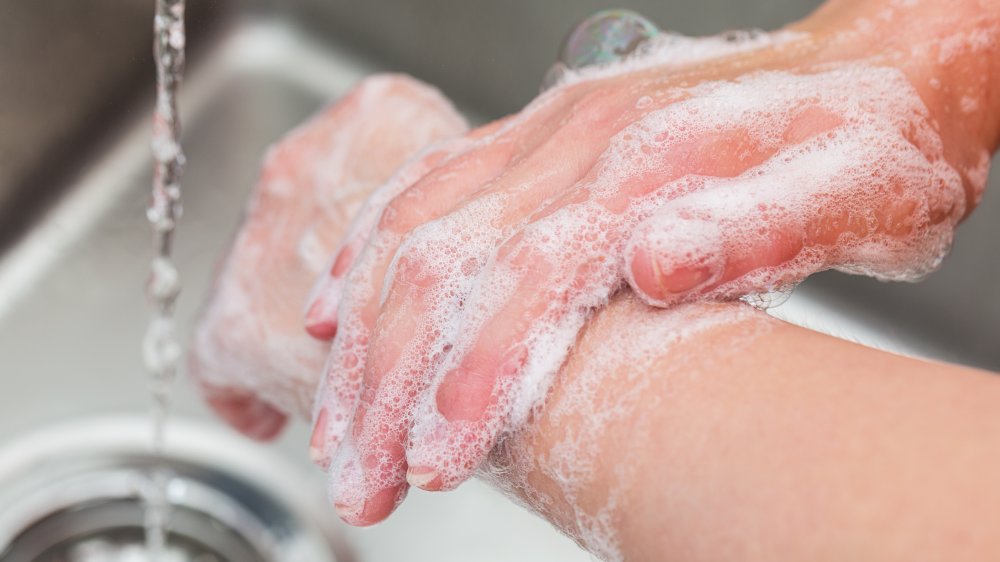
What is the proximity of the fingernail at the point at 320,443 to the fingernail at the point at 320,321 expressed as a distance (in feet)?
0.18

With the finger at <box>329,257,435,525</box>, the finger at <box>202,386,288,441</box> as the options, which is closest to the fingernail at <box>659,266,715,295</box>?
the finger at <box>329,257,435,525</box>

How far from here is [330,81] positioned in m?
1.10

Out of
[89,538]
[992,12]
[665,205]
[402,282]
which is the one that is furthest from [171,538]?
[992,12]

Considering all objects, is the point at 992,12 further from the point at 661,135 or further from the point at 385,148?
the point at 385,148

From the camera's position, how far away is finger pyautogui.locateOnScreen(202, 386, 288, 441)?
2.45 feet

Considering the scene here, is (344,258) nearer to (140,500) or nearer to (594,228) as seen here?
(594,228)

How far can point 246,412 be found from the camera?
76cm

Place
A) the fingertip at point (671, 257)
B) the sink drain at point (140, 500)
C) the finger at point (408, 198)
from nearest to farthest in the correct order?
1. the fingertip at point (671, 257)
2. the finger at point (408, 198)
3. the sink drain at point (140, 500)

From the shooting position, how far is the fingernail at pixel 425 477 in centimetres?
42

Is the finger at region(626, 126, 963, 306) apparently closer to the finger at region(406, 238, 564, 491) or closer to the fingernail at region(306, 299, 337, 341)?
the finger at region(406, 238, 564, 491)

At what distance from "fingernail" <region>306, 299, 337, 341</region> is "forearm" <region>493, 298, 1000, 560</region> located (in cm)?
14

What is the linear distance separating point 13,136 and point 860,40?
0.72 meters

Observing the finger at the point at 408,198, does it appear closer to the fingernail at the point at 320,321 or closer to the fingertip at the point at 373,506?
the fingernail at the point at 320,321

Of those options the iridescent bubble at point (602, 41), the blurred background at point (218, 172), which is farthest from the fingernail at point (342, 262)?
the blurred background at point (218, 172)
